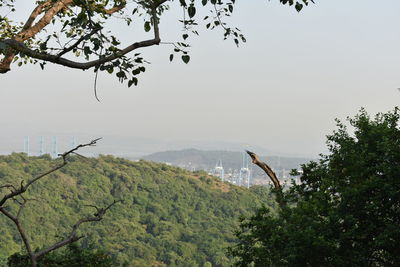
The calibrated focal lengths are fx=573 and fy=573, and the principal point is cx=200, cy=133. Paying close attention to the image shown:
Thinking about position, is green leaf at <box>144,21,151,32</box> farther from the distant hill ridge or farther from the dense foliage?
the distant hill ridge

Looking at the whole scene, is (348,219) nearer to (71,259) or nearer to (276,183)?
(276,183)

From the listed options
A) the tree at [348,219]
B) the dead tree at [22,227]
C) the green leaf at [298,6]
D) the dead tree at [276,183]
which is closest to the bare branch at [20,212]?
the dead tree at [22,227]

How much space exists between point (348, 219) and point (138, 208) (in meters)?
53.7

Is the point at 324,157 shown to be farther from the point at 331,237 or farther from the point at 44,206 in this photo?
the point at 44,206

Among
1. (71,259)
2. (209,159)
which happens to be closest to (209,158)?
(209,159)

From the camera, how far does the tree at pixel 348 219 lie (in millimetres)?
7422

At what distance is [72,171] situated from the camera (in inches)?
2458

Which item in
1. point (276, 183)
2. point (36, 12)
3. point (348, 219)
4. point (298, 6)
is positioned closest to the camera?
point (298, 6)

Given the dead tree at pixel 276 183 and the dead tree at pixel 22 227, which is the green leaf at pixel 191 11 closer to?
the dead tree at pixel 22 227

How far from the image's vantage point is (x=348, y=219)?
7.49 m

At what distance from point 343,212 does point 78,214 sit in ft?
157

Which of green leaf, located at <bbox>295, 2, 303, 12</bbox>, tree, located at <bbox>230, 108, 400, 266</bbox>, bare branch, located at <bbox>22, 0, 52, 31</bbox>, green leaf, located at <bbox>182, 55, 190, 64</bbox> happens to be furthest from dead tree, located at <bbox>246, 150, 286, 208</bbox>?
green leaf, located at <bbox>182, 55, 190, 64</bbox>

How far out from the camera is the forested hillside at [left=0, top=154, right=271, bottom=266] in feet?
155

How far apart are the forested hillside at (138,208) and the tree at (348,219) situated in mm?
34545
